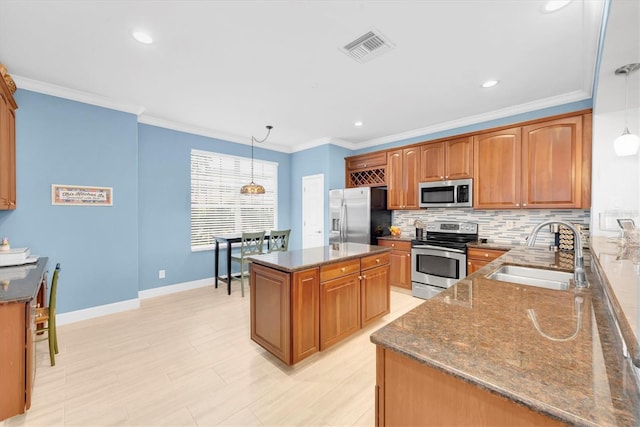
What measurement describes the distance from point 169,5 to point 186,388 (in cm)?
270

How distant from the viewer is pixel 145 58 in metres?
2.44

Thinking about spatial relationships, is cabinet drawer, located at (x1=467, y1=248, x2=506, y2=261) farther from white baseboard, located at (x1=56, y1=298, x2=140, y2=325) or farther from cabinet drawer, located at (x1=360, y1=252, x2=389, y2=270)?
white baseboard, located at (x1=56, y1=298, x2=140, y2=325)

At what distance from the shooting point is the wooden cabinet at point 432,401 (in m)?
0.67

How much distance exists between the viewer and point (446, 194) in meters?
3.99

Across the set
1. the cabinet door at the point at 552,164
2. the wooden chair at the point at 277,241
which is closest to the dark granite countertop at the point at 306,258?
the wooden chair at the point at 277,241

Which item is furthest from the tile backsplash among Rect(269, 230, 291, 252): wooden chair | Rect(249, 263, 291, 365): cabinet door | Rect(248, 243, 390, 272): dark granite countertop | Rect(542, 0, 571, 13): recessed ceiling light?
Rect(249, 263, 291, 365): cabinet door

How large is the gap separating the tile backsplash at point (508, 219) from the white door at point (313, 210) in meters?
1.83

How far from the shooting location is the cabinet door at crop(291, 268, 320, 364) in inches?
83.6

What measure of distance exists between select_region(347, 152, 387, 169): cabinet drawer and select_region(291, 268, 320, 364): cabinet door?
123 inches

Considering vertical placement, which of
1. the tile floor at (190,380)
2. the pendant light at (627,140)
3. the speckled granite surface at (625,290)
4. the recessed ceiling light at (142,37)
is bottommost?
the tile floor at (190,380)

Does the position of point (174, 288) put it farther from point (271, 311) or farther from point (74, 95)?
point (74, 95)

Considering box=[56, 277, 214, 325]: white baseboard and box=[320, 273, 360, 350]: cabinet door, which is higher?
box=[320, 273, 360, 350]: cabinet door

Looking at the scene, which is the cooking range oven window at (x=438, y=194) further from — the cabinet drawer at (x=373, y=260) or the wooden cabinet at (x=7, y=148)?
the wooden cabinet at (x=7, y=148)

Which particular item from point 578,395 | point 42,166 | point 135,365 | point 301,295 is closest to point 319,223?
point 301,295
